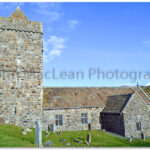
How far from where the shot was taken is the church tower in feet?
78.8

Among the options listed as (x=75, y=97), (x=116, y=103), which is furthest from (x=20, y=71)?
(x=116, y=103)

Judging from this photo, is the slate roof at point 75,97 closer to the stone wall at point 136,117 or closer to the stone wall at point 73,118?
the stone wall at point 73,118

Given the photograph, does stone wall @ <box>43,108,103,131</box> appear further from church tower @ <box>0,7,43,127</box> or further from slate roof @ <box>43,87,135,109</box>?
church tower @ <box>0,7,43,127</box>

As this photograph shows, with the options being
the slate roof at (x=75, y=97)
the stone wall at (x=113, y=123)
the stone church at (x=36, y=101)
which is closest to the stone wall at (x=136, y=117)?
the stone church at (x=36, y=101)

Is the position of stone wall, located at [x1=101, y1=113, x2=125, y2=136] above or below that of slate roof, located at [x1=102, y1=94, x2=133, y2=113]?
below

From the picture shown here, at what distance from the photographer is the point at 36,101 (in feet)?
83.0

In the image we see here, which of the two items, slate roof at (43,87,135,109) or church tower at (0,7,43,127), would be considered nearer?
church tower at (0,7,43,127)

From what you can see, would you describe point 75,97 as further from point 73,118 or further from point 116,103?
point 116,103

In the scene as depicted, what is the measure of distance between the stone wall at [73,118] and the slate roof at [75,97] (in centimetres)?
78

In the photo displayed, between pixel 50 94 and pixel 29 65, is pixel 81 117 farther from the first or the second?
pixel 29 65

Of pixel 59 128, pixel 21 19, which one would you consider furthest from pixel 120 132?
pixel 21 19

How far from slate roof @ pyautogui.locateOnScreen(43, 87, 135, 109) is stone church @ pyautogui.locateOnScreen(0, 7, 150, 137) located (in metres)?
0.16

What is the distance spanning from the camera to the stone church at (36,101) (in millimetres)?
24281

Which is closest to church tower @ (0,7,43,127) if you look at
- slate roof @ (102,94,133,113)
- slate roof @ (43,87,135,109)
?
slate roof @ (43,87,135,109)
